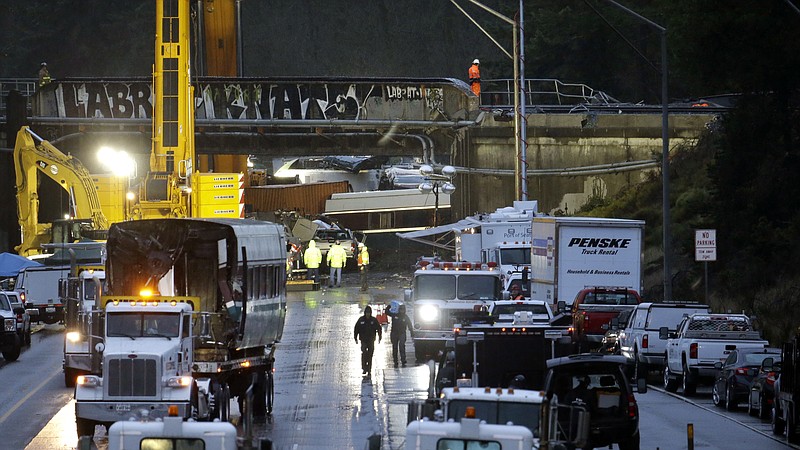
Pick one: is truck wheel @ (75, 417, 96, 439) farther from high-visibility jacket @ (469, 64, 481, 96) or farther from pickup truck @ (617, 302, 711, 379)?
high-visibility jacket @ (469, 64, 481, 96)

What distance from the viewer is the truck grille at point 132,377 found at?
2258cm

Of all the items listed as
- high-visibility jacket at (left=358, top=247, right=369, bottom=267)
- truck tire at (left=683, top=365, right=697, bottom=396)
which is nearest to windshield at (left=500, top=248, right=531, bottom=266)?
high-visibility jacket at (left=358, top=247, right=369, bottom=267)

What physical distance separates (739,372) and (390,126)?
3413 cm

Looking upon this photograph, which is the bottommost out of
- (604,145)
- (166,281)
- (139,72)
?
(166,281)

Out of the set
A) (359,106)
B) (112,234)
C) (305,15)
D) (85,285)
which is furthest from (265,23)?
(112,234)

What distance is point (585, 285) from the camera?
41.1 m

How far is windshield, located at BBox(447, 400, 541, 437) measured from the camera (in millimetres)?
15242

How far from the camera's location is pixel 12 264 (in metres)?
51.7

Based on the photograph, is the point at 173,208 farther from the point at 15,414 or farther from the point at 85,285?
the point at 15,414

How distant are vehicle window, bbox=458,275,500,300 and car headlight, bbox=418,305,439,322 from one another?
1196 mm

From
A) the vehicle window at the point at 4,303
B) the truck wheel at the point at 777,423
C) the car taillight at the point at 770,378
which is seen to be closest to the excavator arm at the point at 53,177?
the vehicle window at the point at 4,303

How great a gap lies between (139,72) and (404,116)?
1968 inches

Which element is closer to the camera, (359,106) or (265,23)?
(359,106)

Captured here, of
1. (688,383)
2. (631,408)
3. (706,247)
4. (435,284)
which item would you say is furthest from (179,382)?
(706,247)
